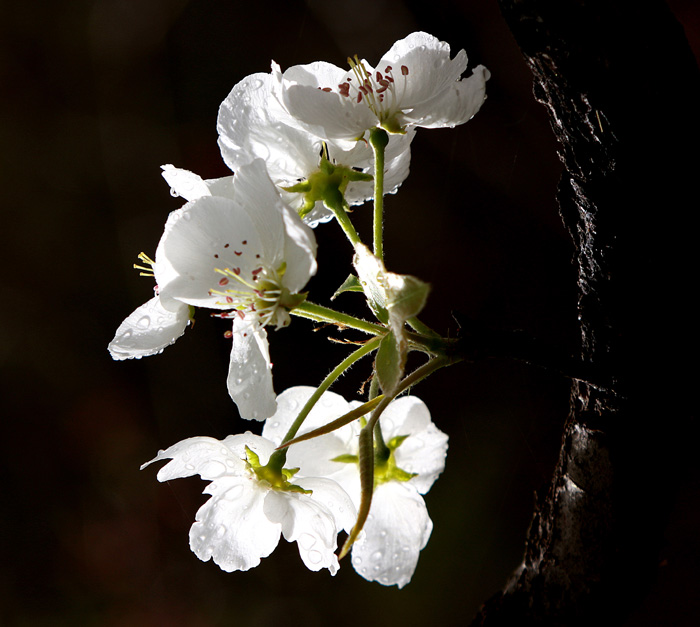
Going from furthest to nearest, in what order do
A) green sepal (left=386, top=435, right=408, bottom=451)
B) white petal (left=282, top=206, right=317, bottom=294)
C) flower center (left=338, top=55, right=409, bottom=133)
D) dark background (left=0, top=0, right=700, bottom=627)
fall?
dark background (left=0, top=0, right=700, bottom=627)
green sepal (left=386, top=435, right=408, bottom=451)
flower center (left=338, top=55, right=409, bottom=133)
white petal (left=282, top=206, right=317, bottom=294)

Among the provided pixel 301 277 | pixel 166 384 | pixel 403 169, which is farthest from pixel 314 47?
pixel 301 277

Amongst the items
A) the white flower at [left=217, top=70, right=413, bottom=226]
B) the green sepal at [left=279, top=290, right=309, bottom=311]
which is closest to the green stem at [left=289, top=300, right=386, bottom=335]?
the green sepal at [left=279, top=290, right=309, bottom=311]

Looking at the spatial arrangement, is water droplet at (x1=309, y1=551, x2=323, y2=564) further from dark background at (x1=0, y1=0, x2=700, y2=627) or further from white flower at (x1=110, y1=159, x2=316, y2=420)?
dark background at (x1=0, y1=0, x2=700, y2=627)

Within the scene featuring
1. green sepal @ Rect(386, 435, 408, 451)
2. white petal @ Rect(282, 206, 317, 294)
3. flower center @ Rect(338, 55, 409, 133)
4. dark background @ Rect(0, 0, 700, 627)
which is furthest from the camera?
dark background @ Rect(0, 0, 700, 627)

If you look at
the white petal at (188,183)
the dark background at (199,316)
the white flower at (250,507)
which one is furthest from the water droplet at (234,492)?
the dark background at (199,316)

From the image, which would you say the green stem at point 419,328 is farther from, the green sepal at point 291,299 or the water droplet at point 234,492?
the water droplet at point 234,492

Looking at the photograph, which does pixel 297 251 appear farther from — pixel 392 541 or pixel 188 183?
pixel 392 541

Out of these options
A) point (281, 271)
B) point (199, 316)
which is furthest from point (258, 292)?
point (199, 316)

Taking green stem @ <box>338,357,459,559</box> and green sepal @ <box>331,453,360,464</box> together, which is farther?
→ green sepal @ <box>331,453,360,464</box>
